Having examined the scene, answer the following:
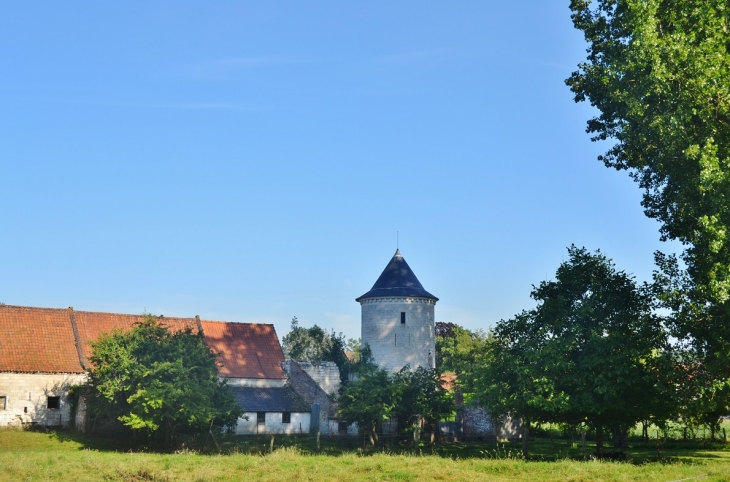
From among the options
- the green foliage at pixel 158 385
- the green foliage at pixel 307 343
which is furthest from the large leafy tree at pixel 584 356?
the green foliage at pixel 307 343

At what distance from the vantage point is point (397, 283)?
5269cm

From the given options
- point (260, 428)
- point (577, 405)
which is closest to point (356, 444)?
point (260, 428)

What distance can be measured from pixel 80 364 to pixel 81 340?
2.41 metres

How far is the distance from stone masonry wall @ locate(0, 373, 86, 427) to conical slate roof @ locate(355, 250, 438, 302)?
20.3m

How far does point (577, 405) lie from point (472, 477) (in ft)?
24.7

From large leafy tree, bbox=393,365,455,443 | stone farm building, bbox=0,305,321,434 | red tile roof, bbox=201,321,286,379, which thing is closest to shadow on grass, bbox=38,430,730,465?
large leafy tree, bbox=393,365,455,443

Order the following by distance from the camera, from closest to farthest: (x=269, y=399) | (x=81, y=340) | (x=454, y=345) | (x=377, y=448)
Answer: (x=377, y=448)
(x=81, y=340)
(x=269, y=399)
(x=454, y=345)

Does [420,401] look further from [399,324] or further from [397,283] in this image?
[397,283]

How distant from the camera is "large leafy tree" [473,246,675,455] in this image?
2833 centimetres

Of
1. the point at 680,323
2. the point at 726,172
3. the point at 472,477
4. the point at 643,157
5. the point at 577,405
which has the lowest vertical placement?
the point at 472,477

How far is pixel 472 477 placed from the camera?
76.2ft

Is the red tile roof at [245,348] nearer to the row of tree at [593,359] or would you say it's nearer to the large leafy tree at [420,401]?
the large leafy tree at [420,401]

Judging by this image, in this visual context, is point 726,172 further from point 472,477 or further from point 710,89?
point 472,477

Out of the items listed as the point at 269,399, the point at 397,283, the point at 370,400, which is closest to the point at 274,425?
the point at 269,399
